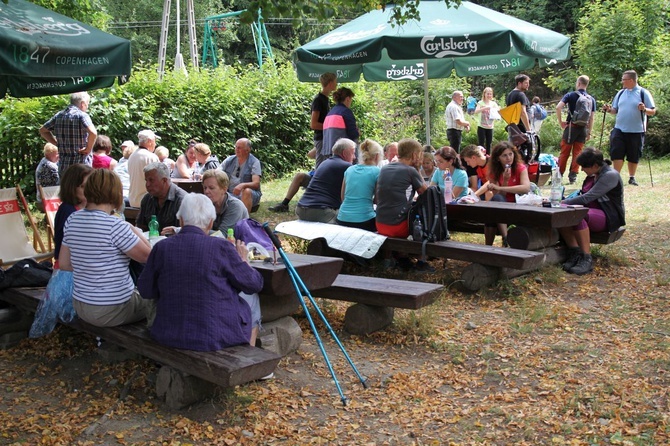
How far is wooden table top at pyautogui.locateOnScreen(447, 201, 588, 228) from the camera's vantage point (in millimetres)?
6523

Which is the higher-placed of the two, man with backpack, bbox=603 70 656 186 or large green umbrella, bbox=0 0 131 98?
large green umbrella, bbox=0 0 131 98

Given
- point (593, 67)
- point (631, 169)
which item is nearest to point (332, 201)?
point (631, 169)

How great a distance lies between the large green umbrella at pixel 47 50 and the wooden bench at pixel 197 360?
1987 mm

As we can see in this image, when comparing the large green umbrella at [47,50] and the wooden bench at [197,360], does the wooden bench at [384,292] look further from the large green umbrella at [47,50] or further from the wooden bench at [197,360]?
the large green umbrella at [47,50]

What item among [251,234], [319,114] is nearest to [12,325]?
[251,234]

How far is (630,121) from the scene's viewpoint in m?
11.8

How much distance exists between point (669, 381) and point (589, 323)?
1235mm

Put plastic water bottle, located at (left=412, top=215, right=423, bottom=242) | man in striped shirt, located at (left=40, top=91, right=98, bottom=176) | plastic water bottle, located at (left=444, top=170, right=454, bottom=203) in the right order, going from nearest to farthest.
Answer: plastic water bottle, located at (left=412, top=215, right=423, bottom=242)
plastic water bottle, located at (left=444, top=170, right=454, bottom=203)
man in striped shirt, located at (left=40, top=91, right=98, bottom=176)

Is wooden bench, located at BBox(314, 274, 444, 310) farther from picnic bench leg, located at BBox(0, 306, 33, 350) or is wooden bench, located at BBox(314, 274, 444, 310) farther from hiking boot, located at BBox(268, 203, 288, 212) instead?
hiking boot, located at BBox(268, 203, 288, 212)

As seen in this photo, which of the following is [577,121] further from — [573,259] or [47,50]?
[47,50]

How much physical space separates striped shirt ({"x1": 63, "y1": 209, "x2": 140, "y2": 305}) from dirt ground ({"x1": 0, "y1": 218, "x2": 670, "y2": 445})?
0.58 meters

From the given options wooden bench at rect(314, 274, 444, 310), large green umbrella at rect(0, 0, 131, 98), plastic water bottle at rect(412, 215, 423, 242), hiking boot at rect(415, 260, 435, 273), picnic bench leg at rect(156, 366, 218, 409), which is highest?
large green umbrella at rect(0, 0, 131, 98)

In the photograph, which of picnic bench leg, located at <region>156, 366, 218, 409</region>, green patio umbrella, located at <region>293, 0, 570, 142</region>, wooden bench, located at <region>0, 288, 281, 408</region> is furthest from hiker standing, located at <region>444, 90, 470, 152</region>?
picnic bench leg, located at <region>156, 366, 218, 409</region>

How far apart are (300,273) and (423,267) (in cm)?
275
